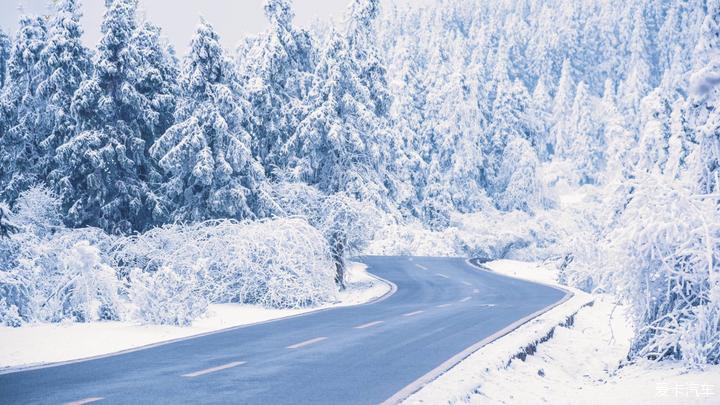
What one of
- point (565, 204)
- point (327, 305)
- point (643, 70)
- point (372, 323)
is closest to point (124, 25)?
point (327, 305)

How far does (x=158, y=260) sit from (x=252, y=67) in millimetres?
13122

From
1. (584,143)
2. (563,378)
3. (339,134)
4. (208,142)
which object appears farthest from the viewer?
(584,143)

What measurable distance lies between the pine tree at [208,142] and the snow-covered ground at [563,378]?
1372 cm

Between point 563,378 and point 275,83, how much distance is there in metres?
23.1

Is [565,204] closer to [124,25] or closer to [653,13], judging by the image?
[124,25]

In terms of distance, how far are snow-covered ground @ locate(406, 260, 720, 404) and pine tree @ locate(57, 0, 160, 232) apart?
1762 centimetres

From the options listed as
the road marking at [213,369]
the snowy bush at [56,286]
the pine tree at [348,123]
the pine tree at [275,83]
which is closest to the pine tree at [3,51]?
the pine tree at [275,83]

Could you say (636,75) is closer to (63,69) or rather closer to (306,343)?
(63,69)

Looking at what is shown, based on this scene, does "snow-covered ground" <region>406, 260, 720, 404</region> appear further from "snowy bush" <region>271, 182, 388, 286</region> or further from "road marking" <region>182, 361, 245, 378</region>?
"snowy bush" <region>271, 182, 388, 286</region>

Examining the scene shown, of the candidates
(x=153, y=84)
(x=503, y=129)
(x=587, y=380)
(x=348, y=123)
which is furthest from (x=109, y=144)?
(x=503, y=129)

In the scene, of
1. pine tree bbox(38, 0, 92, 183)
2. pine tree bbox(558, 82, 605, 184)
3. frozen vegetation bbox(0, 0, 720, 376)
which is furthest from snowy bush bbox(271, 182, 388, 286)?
pine tree bbox(558, 82, 605, 184)

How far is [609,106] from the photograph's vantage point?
275 feet

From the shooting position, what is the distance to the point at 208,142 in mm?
25078

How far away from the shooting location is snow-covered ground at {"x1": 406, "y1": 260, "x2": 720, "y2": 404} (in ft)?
26.0
